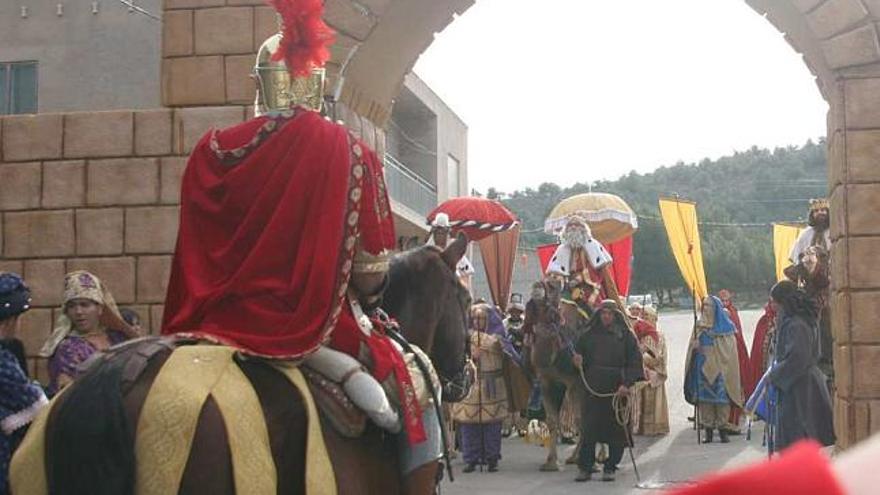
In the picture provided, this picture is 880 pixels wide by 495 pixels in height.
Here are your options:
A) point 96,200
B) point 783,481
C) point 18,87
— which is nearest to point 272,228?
point 783,481

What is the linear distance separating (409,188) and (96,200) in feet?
74.4

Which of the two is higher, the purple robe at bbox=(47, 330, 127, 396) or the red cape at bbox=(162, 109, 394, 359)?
the red cape at bbox=(162, 109, 394, 359)

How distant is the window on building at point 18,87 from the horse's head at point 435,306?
1315 centimetres

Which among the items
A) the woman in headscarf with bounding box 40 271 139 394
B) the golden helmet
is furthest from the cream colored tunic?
the golden helmet

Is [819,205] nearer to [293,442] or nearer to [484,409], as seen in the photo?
[484,409]

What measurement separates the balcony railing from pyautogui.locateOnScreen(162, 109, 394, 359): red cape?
76.5 ft

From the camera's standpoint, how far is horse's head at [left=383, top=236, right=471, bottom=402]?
192 inches

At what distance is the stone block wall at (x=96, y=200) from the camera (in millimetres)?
8234

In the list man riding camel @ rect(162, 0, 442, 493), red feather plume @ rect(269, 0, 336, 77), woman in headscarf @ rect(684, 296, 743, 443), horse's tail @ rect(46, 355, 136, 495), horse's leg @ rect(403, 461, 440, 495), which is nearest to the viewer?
horse's tail @ rect(46, 355, 136, 495)

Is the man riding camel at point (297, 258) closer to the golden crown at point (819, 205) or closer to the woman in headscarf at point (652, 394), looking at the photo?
the golden crown at point (819, 205)

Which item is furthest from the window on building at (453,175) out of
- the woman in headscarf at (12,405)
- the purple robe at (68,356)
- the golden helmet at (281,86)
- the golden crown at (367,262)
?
the golden crown at (367,262)

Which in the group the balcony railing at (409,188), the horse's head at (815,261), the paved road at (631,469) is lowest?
the paved road at (631,469)

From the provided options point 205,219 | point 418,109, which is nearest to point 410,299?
point 205,219

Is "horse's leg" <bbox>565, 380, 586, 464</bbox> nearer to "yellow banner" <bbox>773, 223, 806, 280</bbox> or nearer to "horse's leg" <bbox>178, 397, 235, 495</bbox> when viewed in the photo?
"horse's leg" <bbox>178, 397, 235, 495</bbox>
